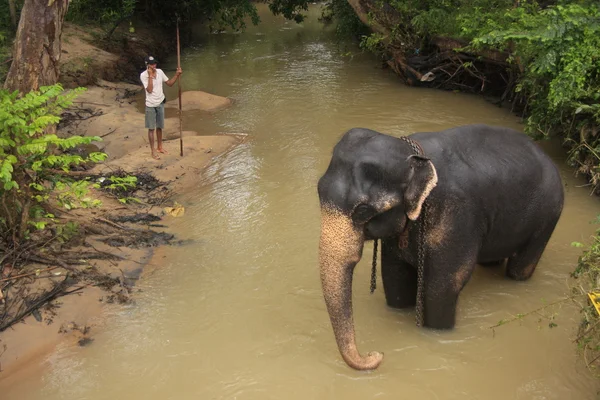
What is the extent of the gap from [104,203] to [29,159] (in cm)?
177

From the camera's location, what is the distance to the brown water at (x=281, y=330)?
4.20 m

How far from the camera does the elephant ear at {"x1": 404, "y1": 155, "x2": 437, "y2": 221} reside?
346cm

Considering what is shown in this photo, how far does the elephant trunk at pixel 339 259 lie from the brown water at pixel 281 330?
93cm

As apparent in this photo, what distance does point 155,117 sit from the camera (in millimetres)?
8406

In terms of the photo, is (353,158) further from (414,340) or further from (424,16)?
(424,16)

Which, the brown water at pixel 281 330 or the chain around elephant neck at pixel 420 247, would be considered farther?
the brown water at pixel 281 330

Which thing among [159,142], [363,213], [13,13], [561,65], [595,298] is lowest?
[159,142]

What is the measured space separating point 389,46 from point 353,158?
930 centimetres

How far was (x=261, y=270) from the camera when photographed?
5.74m

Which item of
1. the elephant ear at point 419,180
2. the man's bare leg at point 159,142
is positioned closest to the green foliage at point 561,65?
the elephant ear at point 419,180

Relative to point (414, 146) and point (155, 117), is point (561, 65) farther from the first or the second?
point (155, 117)

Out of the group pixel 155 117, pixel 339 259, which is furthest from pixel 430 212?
pixel 155 117

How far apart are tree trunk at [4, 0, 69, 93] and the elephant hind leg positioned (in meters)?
5.24

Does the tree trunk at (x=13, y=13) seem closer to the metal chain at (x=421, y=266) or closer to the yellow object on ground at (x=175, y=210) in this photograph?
the yellow object on ground at (x=175, y=210)
